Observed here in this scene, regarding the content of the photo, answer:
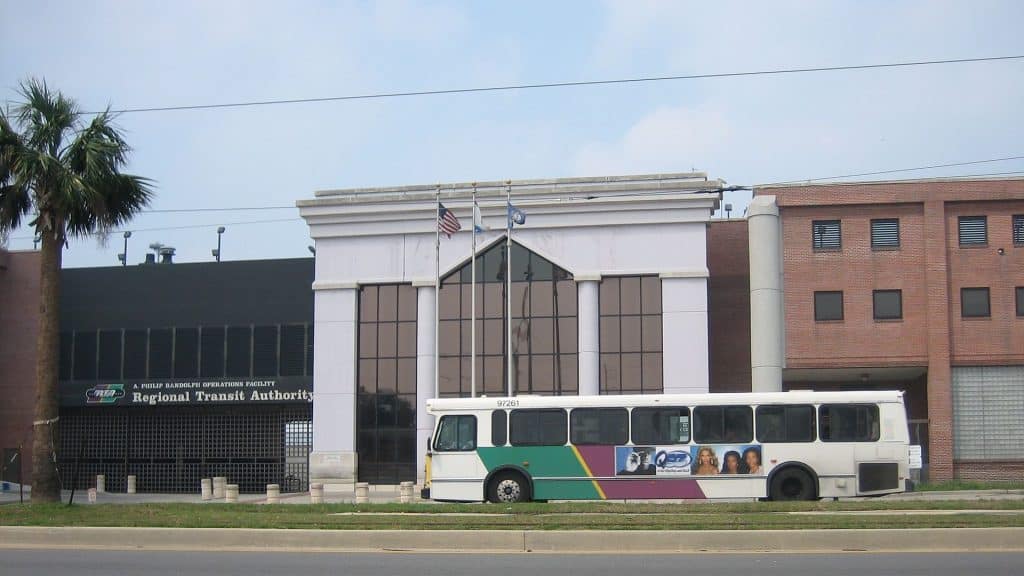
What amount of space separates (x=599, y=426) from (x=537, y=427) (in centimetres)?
151

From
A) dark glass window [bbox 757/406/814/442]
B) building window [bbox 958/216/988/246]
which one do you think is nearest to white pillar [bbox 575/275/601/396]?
dark glass window [bbox 757/406/814/442]

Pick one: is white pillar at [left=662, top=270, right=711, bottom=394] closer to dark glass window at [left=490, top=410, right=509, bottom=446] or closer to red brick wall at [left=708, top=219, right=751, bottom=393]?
red brick wall at [left=708, top=219, right=751, bottom=393]

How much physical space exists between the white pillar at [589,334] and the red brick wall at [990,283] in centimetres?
1193

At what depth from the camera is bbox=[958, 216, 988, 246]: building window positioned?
38.0 m

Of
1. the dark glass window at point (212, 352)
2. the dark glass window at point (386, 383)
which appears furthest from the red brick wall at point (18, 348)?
the dark glass window at point (386, 383)

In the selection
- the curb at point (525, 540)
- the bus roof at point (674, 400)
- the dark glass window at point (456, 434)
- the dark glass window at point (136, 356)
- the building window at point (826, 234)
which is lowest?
the curb at point (525, 540)

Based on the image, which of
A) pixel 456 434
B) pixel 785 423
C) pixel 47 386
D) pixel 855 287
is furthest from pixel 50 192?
pixel 855 287

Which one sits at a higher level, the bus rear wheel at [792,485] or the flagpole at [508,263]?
the flagpole at [508,263]

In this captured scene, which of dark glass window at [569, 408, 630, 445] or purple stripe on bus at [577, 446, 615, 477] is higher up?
dark glass window at [569, 408, 630, 445]

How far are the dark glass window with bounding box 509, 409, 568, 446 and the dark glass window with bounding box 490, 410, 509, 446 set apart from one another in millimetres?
127

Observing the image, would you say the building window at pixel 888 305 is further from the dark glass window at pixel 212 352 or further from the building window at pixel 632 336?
the dark glass window at pixel 212 352

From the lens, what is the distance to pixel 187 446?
42750 mm

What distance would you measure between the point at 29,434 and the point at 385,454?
14848mm

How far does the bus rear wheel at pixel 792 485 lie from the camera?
2595cm
